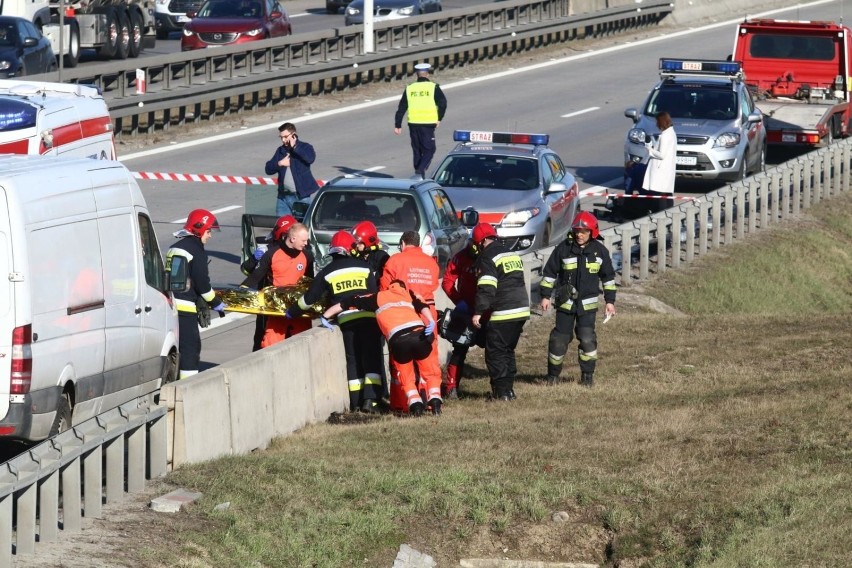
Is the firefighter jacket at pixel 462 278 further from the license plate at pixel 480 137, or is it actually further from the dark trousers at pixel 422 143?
the dark trousers at pixel 422 143

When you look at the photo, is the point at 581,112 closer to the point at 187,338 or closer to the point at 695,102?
→ the point at 695,102

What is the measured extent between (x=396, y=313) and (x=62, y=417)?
12.4 ft

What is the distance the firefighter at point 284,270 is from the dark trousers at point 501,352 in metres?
1.67

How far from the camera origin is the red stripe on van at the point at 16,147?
16.4 metres

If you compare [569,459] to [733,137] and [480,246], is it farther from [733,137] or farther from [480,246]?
[733,137]

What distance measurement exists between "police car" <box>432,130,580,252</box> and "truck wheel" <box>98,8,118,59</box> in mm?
18089

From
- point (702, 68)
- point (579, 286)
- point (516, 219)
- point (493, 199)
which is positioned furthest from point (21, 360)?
point (702, 68)

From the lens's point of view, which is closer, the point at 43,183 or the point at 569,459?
the point at 43,183

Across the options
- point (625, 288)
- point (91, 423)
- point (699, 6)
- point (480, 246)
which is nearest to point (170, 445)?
point (91, 423)

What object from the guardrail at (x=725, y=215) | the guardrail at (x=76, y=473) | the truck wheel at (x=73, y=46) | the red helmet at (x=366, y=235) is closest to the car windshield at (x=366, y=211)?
the red helmet at (x=366, y=235)

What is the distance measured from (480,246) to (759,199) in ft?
44.9

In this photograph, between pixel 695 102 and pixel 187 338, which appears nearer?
pixel 187 338

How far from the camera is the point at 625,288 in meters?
21.1

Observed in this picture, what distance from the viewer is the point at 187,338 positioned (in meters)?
13.6
